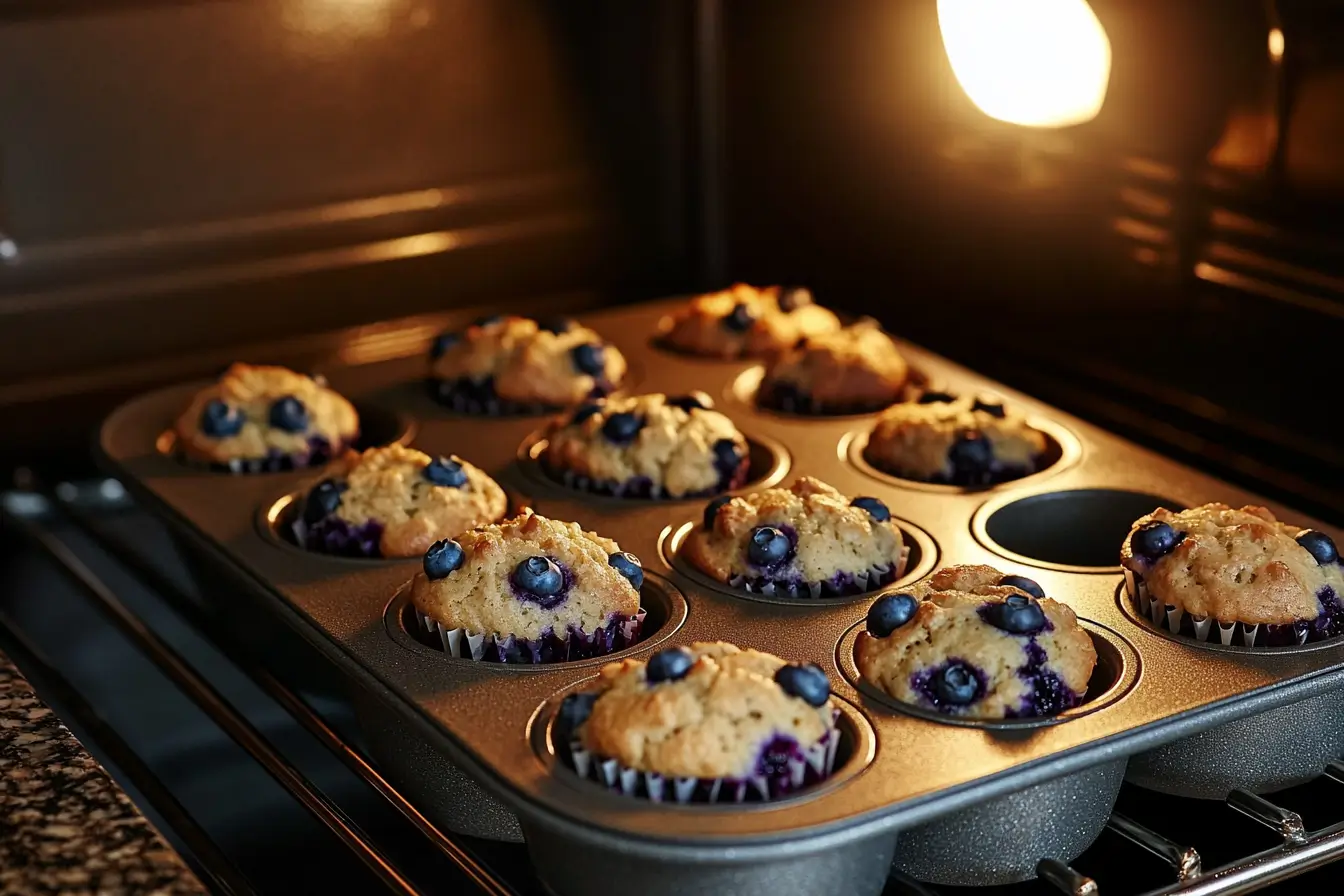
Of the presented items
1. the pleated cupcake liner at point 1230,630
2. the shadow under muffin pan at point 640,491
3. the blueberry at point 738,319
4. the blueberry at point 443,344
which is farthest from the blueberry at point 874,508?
the blueberry at point 443,344

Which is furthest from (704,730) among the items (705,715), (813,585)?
(813,585)

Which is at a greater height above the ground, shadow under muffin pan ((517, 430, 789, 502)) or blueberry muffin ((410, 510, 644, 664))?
blueberry muffin ((410, 510, 644, 664))

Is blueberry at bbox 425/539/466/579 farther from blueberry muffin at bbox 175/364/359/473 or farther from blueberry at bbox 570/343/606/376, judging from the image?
→ blueberry at bbox 570/343/606/376

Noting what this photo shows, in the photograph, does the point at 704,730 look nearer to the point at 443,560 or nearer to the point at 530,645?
the point at 530,645

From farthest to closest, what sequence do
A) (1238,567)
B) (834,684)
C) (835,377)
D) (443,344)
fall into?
(443,344) < (835,377) < (1238,567) < (834,684)

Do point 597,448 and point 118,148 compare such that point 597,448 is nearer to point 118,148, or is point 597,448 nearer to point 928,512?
point 928,512

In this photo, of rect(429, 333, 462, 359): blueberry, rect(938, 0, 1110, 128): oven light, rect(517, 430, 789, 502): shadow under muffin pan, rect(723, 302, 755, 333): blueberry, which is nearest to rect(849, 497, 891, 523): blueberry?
rect(517, 430, 789, 502): shadow under muffin pan
